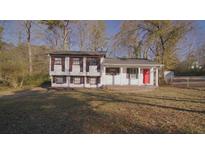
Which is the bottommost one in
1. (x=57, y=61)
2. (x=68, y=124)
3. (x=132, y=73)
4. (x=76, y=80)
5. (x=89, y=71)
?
(x=68, y=124)

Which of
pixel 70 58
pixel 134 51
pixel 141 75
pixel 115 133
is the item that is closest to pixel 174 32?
pixel 134 51

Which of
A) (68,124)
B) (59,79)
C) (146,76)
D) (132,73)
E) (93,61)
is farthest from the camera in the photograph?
(146,76)

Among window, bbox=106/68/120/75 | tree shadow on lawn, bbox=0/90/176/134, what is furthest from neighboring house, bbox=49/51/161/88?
tree shadow on lawn, bbox=0/90/176/134

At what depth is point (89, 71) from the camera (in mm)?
20188

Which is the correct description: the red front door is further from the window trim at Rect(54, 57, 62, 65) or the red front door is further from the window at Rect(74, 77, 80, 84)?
the window trim at Rect(54, 57, 62, 65)

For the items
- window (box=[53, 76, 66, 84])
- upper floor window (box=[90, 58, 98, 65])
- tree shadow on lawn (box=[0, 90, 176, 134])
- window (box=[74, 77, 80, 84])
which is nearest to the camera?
tree shadow on lawn (box=[0, 90, 176, 134])

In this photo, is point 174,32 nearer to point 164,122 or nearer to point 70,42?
point 70,42

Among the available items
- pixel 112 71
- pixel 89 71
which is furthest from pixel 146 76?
pixel 89 71

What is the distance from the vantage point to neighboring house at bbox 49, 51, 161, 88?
2008cm

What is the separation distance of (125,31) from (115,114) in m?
23.9

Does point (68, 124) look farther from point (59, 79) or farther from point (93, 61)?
point (59, 79)

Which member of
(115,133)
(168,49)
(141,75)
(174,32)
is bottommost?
(115,133)

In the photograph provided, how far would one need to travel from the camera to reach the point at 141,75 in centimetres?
2086

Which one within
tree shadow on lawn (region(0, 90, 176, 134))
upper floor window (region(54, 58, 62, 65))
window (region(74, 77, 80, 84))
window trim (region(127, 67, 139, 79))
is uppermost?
upper floor window (region(54, 58, 62, 65))
